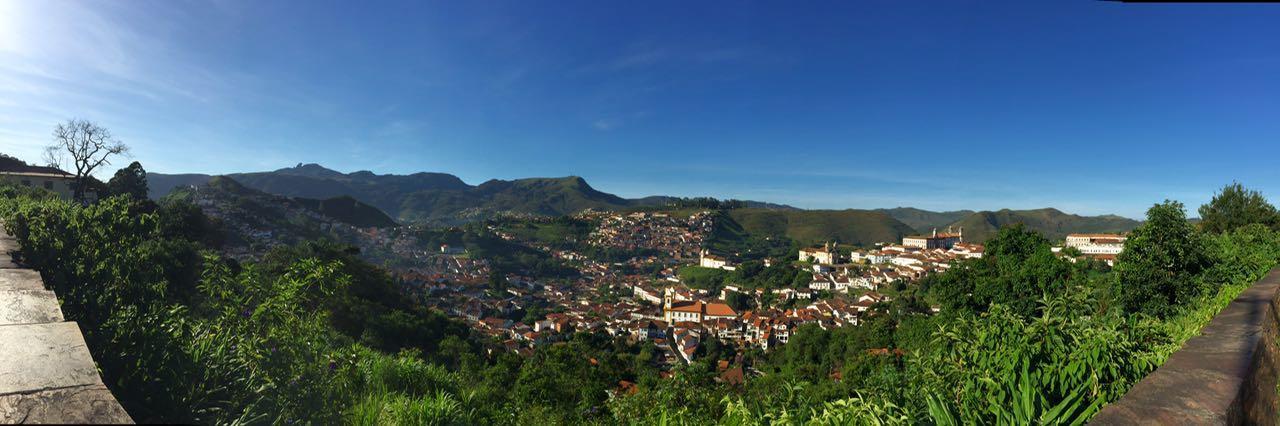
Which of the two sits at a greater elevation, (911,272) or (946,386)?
(946,386)

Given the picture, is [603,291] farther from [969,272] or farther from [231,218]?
[969,272]

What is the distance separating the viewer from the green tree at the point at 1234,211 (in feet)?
69.2

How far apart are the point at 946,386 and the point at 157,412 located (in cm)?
401

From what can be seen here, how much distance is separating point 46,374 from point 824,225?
147694 millimetres

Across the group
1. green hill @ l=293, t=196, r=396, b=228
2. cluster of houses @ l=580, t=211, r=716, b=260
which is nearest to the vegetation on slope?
green hill @ l=293, t=196, r=396, b=228

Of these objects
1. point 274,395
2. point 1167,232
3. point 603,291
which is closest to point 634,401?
point 274,395

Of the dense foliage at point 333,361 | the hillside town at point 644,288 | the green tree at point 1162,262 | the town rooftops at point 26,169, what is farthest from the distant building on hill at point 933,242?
the town rooftops at point 26,169

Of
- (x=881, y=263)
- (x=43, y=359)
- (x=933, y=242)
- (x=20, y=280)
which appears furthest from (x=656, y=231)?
(x=43, y=359)

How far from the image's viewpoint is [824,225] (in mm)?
138375

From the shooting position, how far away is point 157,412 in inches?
75.8

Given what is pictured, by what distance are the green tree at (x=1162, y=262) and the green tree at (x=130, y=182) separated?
43048 mm

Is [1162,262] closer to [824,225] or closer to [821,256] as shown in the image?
[821,256]

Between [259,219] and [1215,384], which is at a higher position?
[1215,384]

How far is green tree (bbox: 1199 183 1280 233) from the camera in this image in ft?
69.2
